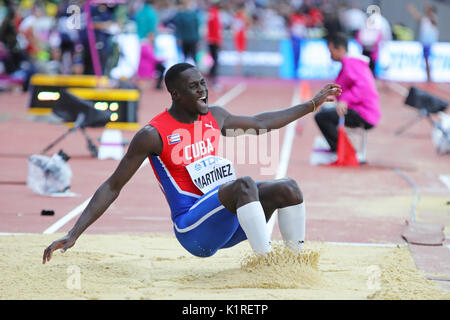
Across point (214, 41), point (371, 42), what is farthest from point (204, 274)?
point (214, 41)

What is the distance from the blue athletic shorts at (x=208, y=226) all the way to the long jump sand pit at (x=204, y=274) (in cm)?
19

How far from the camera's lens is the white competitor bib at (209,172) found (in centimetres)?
531

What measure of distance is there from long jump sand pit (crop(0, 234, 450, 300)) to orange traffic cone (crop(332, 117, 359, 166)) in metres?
4.76

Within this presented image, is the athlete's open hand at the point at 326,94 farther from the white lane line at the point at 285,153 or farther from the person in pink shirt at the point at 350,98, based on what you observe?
the person in pink shirt at the point at 350,98

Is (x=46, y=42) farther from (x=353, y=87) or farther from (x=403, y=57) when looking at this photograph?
(x=353, y=87)

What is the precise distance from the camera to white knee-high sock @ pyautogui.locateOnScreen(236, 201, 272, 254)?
4.91 m

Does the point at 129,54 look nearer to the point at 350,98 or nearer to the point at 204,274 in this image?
the point at 350,98

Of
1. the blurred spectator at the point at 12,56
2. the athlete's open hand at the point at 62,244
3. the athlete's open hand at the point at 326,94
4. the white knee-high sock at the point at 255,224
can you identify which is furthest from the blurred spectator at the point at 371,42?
the athlete's open hand at the point at 62,244

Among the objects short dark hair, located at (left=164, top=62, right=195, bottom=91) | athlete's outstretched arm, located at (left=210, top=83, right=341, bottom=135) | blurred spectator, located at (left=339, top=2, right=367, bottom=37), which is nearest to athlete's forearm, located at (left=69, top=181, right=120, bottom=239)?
short dark hair, located at (left=164, top=62, right=195, bottom=91)

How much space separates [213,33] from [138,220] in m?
15.1

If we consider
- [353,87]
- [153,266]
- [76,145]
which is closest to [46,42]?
[76,145]

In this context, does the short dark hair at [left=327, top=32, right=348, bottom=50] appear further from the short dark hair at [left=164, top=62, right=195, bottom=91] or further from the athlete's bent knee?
the athlete's bent knee

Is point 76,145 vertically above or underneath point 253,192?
underneath

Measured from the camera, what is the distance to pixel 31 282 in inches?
203
